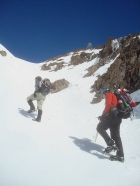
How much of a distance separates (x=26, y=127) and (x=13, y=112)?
2.33 meters

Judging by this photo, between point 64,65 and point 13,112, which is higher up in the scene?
point 64,65

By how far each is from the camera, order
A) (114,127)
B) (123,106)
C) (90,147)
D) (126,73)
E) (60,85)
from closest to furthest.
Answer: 1. (123,106)
2. (114,127)
3. (90,147)
4. (126,73)
5. (60,85)

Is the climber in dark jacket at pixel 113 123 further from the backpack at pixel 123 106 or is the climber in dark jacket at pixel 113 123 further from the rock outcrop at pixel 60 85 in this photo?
the rock outcrop at pixel 60 85

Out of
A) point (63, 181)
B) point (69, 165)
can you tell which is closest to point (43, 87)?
point (69, 165)

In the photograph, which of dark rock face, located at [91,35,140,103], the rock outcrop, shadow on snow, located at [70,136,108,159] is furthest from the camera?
the rock outcrop

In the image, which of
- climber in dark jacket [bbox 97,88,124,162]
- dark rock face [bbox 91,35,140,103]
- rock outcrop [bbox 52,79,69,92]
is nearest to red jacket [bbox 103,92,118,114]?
climber in dark jacket [bbox 97,88,124,162]

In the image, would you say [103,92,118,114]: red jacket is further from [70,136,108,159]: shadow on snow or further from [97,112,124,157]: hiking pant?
[70,136,108,159]: shadow on snow

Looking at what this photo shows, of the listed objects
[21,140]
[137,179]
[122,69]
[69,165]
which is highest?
[122,69]

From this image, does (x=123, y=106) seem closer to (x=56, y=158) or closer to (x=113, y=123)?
(x=113, y=123)

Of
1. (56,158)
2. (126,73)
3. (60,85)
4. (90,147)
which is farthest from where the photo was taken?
(60,85)

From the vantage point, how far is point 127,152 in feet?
23.7

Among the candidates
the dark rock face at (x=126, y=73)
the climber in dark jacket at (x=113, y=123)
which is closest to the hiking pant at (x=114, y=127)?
the climber in dark jacket at (x=113, y=123)

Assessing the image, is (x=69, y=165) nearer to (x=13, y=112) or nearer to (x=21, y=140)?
(x=21, y=140)

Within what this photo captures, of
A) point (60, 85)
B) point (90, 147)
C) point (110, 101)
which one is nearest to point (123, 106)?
point (110, 101)
